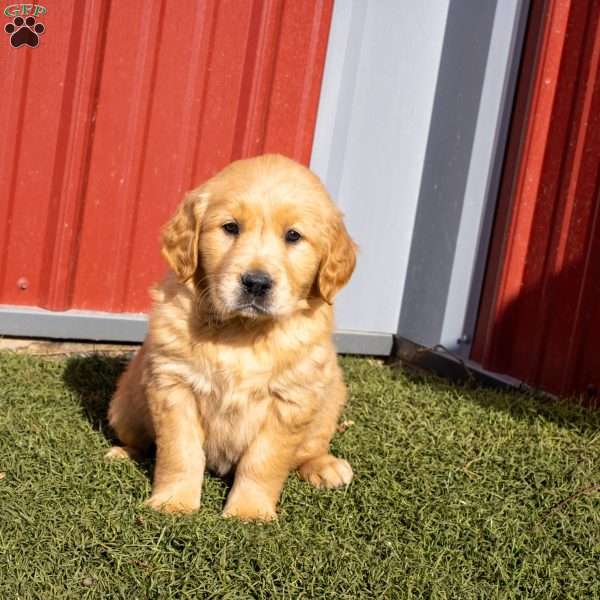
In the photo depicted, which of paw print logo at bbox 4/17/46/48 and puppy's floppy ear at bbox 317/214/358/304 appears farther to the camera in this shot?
paw print logo at bbox 4/17/46/48

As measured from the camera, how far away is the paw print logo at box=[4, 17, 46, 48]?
4.52m

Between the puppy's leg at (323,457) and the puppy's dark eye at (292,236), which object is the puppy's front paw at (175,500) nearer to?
the puppy's leg at (323,457)

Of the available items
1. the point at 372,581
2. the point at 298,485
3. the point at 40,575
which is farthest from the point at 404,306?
the point at 40,575

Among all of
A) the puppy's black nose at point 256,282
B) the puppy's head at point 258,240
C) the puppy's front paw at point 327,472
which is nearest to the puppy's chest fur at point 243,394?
the puppy's head at point 258,240

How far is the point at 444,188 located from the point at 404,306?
806mm

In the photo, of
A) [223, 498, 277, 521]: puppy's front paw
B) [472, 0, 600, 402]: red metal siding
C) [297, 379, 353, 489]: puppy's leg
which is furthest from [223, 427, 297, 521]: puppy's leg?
[472, 0, 600, 402]: red metal siding

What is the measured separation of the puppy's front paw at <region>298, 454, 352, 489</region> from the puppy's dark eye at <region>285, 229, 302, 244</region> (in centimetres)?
93

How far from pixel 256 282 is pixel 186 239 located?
34 centimetres

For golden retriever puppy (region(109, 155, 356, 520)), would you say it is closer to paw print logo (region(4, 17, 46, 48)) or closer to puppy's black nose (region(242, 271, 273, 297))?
puppy's black nose (region(242, 271, 273, 297))

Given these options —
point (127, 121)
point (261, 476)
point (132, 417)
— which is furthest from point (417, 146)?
point (261, 476)

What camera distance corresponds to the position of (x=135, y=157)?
4.92 metres

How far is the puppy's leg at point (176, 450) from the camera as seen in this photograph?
119 inches

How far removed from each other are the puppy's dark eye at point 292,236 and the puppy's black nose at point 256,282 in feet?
0.65

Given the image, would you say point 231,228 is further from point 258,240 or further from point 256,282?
point 256,282
